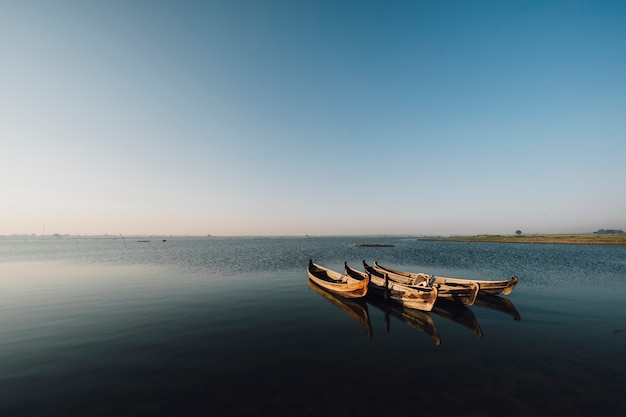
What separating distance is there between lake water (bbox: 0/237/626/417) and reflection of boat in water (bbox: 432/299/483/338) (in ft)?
0.56

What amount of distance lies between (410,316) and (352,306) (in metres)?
4.52

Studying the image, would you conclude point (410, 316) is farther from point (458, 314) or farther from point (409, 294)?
point (458, 314)

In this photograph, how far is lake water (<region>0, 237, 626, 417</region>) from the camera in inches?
340

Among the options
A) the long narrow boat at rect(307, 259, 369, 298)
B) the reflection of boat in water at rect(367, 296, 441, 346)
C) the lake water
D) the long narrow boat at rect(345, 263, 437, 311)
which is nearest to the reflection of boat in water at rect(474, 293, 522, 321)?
the lake water

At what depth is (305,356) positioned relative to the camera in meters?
12.1

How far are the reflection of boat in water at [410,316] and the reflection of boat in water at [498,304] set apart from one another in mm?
6238

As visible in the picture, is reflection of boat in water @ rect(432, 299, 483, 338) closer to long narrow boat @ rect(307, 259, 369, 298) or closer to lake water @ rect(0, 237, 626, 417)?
lake water @ rect(0, 237, 626, 417)

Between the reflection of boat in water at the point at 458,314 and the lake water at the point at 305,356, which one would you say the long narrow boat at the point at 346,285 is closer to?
the lake water at the point at 305,356

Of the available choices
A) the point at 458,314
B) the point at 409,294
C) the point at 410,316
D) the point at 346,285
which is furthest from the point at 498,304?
the point at 346,285

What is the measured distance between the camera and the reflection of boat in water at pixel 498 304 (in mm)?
18895

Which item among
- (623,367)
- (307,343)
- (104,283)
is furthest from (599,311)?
(104,283)

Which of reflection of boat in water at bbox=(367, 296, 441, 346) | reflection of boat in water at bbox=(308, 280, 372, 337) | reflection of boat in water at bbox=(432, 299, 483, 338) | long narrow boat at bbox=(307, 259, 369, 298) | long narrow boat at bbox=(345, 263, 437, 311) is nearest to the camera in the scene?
reflection of boat in water at bbox=(367, 296, 441, 346)

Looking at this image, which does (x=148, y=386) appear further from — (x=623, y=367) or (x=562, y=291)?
(x=562, y=291)

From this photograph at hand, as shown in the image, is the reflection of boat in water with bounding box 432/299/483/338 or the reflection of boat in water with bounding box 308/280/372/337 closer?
the reflection of boat in water with bounding box 432/299/483/338
